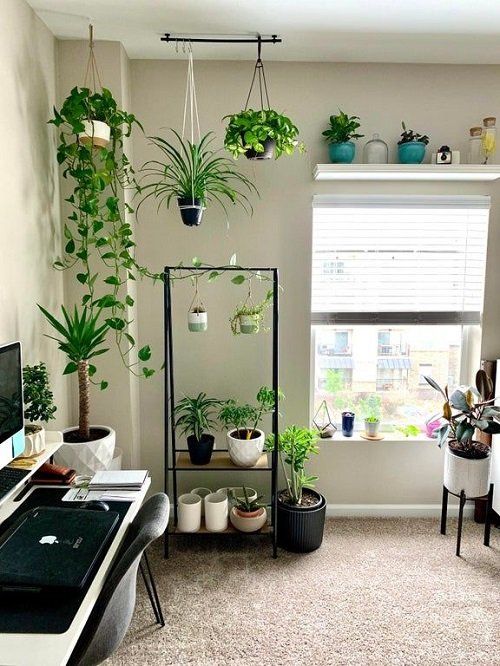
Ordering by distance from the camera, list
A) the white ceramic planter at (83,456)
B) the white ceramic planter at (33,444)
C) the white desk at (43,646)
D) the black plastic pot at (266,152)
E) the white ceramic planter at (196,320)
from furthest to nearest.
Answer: the white ceramic planter at (196,320), the black plastic pot at (266,152), the white ceramic planter at (83,456), the white ceramic planter at (33,444), the white desk at (43,646)

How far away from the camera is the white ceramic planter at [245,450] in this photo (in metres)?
2.67

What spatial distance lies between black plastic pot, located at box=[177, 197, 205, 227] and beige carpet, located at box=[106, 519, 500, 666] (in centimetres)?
173

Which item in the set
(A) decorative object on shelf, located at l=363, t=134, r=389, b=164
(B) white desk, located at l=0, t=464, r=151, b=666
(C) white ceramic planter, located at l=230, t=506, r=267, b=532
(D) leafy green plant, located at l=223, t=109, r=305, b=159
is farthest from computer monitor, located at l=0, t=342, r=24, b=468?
(A) decorative object on shelf, located at l=363, t=134, r=389, b=164

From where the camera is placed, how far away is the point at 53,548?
1.56 metres

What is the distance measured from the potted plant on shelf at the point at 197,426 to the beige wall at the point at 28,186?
2.14 ft

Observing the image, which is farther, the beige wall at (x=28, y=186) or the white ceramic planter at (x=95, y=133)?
the white ceramic planter at (x=95, y=133)

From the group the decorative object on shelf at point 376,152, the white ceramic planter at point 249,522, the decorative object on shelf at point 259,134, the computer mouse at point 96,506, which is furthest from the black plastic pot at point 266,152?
the white ceramic planter at point 249,522

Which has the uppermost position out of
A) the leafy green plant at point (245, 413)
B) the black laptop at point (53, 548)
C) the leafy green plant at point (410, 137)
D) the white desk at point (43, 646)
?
the leafy green plant at point (410, 137)

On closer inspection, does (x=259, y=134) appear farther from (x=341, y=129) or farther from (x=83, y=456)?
(x=83, y=456)

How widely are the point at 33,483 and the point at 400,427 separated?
212cm

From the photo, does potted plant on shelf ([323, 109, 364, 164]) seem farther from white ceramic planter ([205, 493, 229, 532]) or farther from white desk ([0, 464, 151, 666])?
white desk ([0, 464, 151, 666])

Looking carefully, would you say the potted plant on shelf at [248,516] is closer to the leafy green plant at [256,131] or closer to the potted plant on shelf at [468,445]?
the potted plant on shelf at [468,445]

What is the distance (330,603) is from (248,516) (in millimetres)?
585

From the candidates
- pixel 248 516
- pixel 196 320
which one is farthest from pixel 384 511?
pixel 196 320
